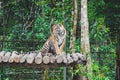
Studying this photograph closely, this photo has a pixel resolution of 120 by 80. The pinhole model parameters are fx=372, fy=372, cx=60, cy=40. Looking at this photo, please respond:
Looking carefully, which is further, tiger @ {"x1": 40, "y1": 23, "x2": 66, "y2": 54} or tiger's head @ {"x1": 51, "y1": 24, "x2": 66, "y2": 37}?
tiger's head @ {"x1": 51, "y1": 24, "x2": 66, "y2": 37}

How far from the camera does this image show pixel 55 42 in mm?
6992

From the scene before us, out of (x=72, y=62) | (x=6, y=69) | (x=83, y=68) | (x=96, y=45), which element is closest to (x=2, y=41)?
(x=6, y=69)

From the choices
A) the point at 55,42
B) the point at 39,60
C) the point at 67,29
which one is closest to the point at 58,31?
the point at 55,42

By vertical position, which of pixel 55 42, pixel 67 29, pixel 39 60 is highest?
pixel 67 29

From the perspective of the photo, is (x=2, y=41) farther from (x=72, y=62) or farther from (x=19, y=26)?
(x=72, y=62)

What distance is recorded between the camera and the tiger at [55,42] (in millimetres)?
6909

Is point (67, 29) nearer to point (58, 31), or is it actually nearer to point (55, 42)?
point (58, 31)

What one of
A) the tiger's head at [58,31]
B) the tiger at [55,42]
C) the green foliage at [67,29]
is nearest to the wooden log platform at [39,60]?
the tiger at [55,42]

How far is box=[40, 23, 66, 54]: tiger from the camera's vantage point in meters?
6.91

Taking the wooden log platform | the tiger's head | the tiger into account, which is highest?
the tiger's head

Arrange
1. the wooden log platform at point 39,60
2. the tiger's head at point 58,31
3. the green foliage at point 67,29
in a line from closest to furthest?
1. the wooden log platform at point 39,60
2. the tiger's head at point 58,31
3. the green foliage at point 67,29

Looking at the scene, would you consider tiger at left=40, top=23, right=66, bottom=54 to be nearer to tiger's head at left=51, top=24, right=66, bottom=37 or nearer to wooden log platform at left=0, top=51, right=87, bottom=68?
tiger's head at left=51, top=24, right=66, bottom=37

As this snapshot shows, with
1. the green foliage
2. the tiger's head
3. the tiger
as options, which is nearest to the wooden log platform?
the tiger

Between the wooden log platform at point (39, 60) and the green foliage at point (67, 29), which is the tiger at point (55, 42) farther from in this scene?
the green foliage at point (67, 29)
